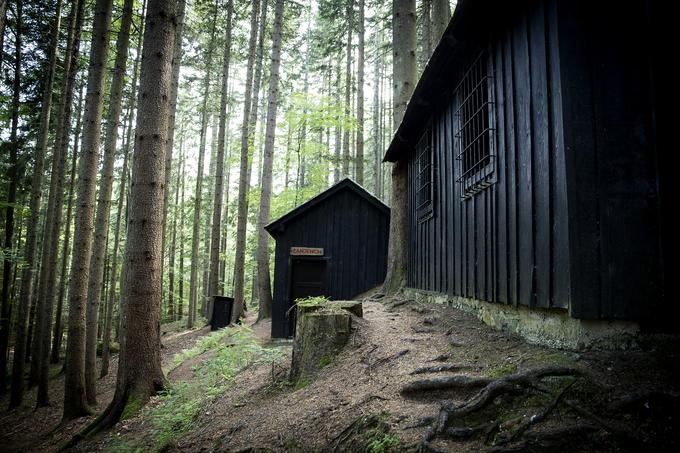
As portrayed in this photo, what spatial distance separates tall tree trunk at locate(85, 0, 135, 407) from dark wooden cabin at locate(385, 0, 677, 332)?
842 cm

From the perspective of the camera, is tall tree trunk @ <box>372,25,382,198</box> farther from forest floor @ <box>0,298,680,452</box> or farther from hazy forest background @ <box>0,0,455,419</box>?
forest floor @ <box>0,298,680,452</box>

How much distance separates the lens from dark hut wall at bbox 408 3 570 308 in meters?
3.55

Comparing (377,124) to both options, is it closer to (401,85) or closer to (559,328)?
(401,85)

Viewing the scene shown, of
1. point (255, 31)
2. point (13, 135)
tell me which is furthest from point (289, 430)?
point (255, 31)

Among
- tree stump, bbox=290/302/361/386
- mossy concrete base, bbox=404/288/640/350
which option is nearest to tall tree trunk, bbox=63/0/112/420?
tree stump, bbox=290/302/361/386

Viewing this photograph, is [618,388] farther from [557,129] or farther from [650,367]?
[557,129]

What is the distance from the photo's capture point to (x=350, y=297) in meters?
13.0

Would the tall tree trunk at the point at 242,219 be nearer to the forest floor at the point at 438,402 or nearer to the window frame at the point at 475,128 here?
the forest floor at the point at 438,402

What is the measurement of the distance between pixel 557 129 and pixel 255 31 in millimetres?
18002

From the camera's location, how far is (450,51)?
5844 mm

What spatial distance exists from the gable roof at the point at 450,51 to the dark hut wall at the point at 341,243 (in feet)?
14.5

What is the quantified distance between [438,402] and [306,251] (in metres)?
10.2

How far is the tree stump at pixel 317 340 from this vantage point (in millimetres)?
5387

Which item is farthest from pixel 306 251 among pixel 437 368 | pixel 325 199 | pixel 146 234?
pixel 437 368
